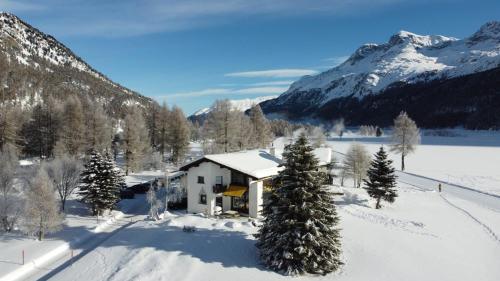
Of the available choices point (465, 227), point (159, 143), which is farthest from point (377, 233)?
point (159, 143)

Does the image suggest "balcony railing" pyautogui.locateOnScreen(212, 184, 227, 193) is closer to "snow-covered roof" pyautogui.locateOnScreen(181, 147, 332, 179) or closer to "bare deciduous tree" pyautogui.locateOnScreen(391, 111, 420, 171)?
"snow-covered roof" pyautogui.locateOnScreen(181, 147, 332, 179)

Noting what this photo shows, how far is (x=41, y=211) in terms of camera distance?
29.4 m

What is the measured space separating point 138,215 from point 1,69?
14374 centimetres

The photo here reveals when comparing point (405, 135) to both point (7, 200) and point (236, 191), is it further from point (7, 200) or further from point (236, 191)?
point (7, 200)

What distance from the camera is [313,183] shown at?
24359mm

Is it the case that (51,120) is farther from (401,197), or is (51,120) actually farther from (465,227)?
(465,227)

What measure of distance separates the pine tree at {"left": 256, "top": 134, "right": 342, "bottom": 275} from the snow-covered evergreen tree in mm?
18574

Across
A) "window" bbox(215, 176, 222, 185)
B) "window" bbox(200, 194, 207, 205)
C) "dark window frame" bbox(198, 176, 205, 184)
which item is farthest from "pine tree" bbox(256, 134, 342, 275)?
"dark window frame" bbox(198, 176, 205, 184)

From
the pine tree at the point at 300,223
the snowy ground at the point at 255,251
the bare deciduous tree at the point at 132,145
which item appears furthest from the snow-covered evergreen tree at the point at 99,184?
the bare deciduous tree at the point at 132,145

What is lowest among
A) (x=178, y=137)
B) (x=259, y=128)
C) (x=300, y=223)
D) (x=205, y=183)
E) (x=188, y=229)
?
(x=188, y=229)

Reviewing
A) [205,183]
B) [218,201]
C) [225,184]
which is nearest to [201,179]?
[205,183]

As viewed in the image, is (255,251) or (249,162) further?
(249,162)

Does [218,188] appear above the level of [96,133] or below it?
below

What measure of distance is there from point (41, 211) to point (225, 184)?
1527 cm
